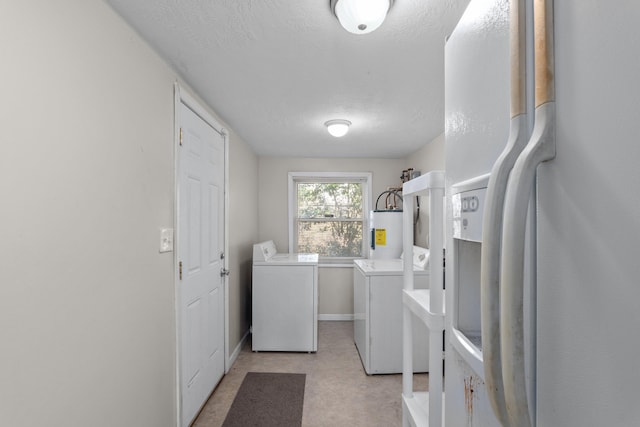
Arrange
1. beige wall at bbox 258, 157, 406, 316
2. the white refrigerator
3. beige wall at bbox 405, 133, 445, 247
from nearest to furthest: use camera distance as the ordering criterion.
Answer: the white refrigerator → beige wall at bbox 405, 133, 445, 247 → beige wall at bbox 258, 157, 406, 316

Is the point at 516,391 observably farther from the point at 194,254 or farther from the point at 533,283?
the point at 194,254

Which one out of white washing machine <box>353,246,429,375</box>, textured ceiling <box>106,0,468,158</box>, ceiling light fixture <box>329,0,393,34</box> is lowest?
white washing machine <box>353,246,429,375</box>

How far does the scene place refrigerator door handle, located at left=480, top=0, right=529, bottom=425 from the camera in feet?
1.46

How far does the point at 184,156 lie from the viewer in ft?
6.31

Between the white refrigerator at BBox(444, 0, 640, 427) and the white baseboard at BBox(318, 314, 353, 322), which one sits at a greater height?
the white refrigerator at BBox(444, 0, 640, 427)

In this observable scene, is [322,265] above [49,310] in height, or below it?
below

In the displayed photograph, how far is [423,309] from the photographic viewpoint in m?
1.27

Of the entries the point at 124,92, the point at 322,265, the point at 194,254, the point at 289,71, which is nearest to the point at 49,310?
the point at 124,92

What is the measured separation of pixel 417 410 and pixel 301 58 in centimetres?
181

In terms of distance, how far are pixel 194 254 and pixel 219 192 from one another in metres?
0.68

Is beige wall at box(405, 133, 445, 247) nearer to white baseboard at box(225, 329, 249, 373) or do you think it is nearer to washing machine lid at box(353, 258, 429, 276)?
washing machine lid at box(353, 258, 429, 276)

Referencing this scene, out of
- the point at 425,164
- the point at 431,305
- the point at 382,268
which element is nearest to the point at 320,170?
the point at 425,164

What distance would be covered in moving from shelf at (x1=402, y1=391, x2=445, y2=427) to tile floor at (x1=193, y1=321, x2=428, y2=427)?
2.53 ft

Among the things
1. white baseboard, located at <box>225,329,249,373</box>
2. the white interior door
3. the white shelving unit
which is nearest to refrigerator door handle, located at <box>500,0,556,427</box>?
the white shelving unit
